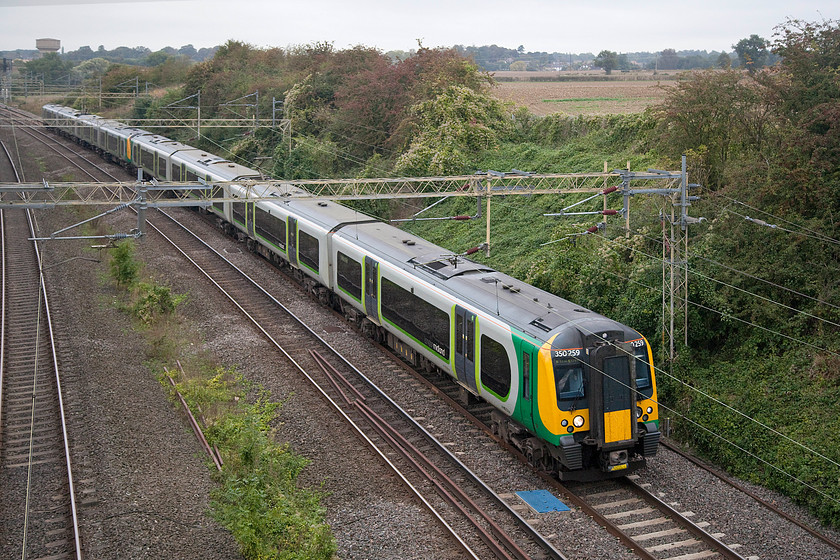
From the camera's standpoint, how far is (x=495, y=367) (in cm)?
1405

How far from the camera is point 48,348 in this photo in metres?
19.9

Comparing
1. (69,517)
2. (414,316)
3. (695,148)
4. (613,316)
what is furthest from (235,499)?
(695,148)

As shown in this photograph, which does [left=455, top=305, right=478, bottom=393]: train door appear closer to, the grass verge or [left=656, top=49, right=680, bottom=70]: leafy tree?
the grass verge

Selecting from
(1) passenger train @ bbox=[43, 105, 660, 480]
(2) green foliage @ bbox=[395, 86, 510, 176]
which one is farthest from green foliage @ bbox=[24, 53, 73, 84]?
(1) passenger train @ bbox=[43, 105, 660, 480]

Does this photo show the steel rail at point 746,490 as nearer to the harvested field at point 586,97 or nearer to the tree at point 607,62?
the harvested field at point 586,97

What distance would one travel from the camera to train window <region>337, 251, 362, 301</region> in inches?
793

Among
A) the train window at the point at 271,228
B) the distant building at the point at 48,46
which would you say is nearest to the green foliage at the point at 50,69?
the distant building at the point at 48,46

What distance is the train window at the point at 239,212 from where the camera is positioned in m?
29.5

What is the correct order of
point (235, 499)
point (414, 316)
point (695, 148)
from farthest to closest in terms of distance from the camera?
1. point (695, 148)
2. point (414, 316)
3. point (235, 499)

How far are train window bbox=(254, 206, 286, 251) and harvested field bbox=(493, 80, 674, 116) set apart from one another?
1718 cm

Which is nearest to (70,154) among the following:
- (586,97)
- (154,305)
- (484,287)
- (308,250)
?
(586,97)

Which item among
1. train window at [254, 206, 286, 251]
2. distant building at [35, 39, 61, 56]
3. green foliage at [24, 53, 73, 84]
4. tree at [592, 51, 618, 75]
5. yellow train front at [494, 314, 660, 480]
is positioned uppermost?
distant building at [35, 39, 61, 56]

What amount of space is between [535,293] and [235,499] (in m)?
6.81

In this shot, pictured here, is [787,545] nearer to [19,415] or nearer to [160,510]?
[160,510]
